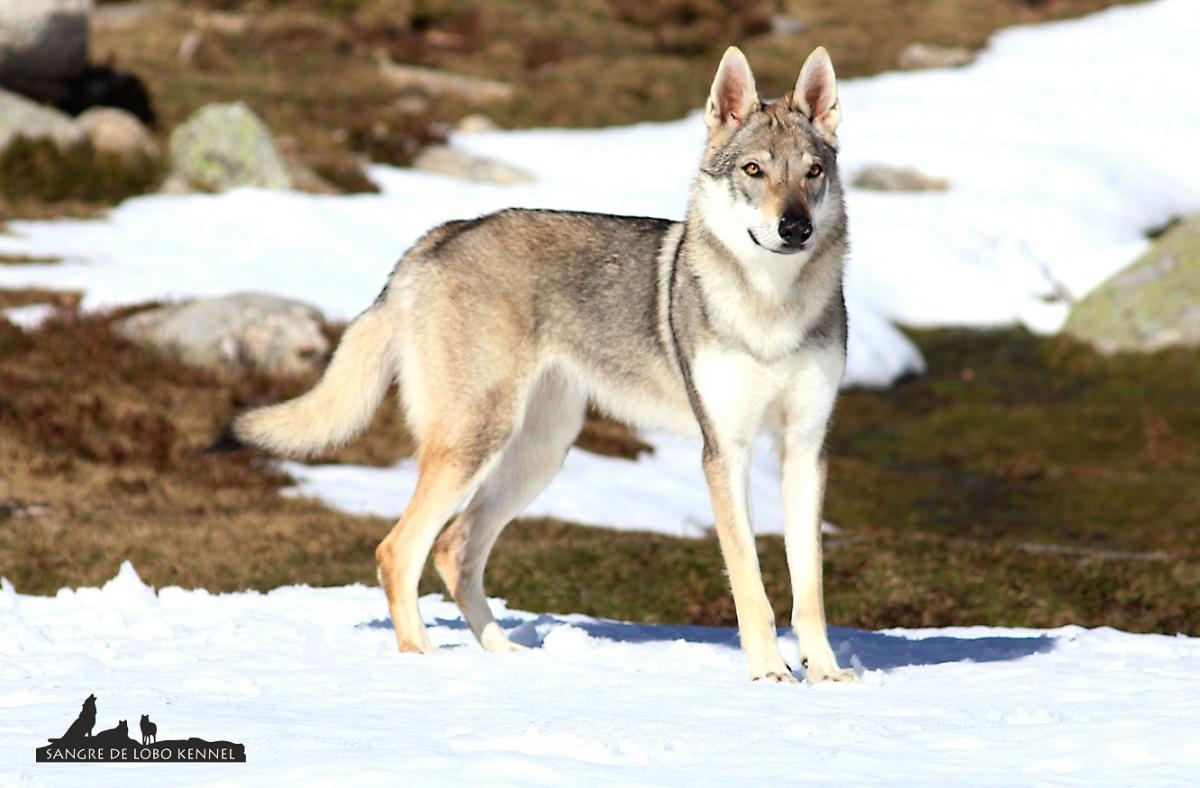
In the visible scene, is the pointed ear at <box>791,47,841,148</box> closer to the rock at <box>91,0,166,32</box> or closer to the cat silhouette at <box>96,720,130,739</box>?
the cat silhouette at <box>96,720,130,739</box>

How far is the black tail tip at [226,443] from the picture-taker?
813 cm

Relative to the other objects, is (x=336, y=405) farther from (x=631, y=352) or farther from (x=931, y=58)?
(x=931, y=58)

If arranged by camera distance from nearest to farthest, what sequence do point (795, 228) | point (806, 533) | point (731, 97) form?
point (795, 228) → point (806, 533) → point (731, 97)

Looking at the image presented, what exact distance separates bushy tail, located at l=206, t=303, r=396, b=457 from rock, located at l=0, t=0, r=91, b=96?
19947 millimetres

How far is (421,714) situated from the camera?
5.79 meters

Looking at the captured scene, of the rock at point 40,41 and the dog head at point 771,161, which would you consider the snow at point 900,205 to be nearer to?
the rock at point 40,41

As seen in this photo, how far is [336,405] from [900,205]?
2236 cm

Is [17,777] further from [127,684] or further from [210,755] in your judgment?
[127,684]

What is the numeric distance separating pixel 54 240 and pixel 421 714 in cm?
1890

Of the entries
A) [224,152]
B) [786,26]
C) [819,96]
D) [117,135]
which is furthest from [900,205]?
[819,96]

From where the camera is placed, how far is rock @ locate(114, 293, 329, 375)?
17781mm

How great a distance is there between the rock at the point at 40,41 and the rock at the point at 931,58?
21.0 meters

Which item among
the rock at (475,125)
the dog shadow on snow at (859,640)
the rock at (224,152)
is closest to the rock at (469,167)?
the rock at (475,125)

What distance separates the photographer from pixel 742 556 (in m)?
7.06
